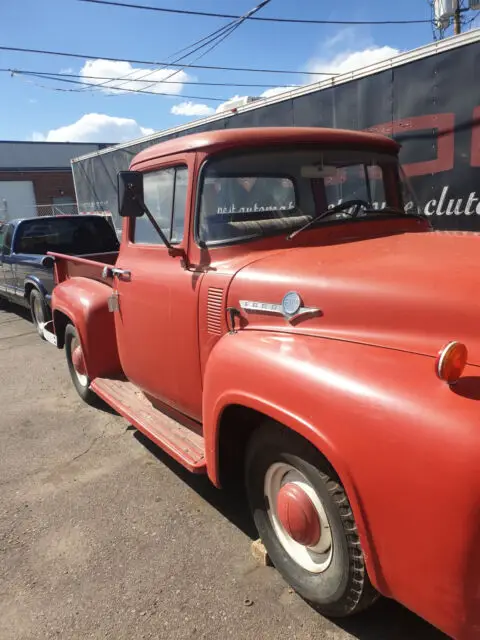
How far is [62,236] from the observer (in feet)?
27.6

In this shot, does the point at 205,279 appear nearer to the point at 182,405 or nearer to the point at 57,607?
the point at 182,405

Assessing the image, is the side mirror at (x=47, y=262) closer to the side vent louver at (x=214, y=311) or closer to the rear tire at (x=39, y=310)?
the rear tire at (x=39, y=310)

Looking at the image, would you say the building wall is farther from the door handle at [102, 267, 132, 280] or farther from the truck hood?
the truck hood

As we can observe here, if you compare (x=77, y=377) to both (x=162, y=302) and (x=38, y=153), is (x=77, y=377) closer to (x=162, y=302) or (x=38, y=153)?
(x=162, y=302)

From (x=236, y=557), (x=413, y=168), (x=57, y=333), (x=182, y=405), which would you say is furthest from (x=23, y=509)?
(x=413, y=168)

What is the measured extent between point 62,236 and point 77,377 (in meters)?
4.09

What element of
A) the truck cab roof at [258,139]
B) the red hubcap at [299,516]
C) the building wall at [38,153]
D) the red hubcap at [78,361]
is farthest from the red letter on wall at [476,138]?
the building wall at [38,153]

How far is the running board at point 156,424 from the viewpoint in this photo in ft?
9.22

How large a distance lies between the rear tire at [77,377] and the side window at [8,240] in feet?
14.8

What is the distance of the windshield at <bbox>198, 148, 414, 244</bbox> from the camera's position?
9.29ft

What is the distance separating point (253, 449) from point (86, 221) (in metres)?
6.98

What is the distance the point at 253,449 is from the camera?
239 cm

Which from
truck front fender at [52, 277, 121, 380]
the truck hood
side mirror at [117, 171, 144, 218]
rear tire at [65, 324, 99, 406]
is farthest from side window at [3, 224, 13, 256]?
the truck hood

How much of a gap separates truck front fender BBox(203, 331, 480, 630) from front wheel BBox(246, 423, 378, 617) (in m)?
0.21
